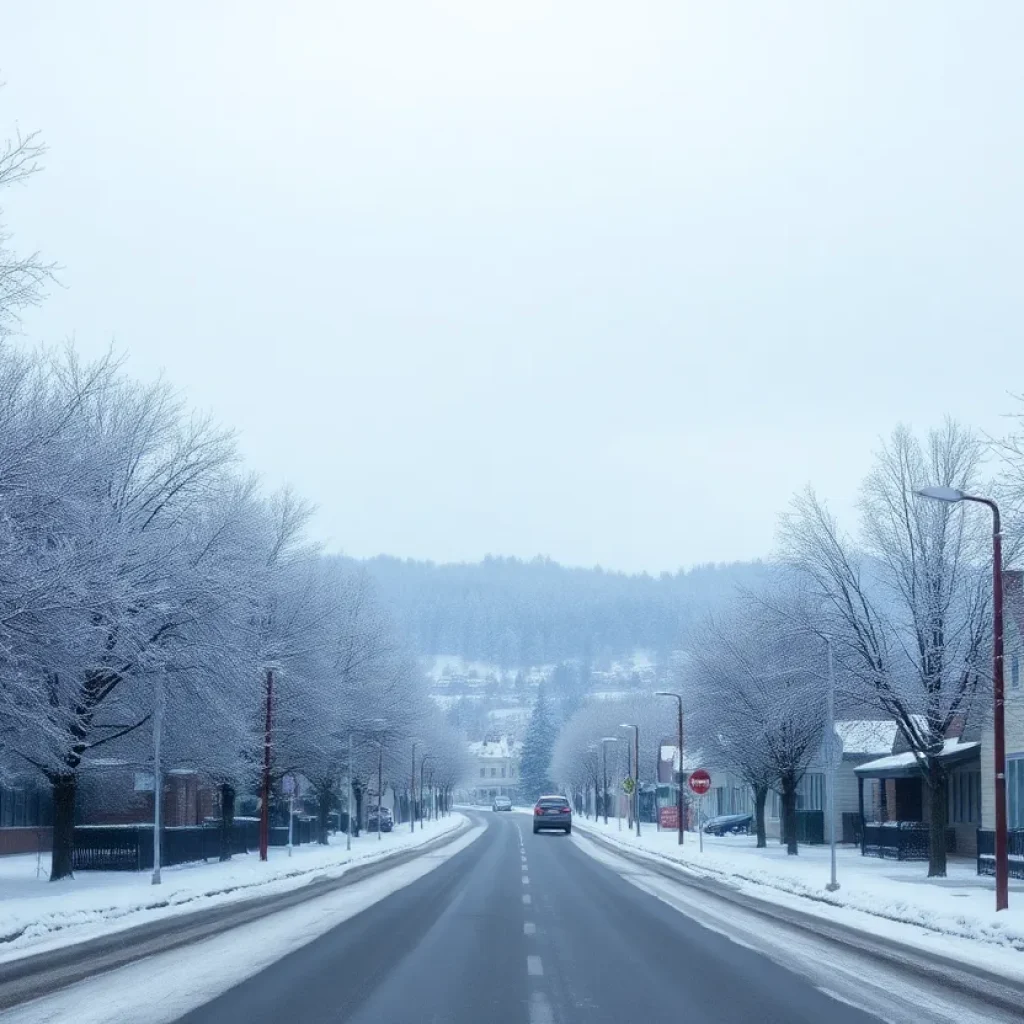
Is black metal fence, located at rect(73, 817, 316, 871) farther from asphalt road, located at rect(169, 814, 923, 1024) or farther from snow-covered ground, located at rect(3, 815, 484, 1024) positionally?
snow-covered ground, located at rect(3, 815, 484, 1024)

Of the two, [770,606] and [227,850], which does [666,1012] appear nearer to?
[770,606]

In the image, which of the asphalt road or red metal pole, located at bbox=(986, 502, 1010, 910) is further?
red metal pole, located at bbox=(986, 502, 1010, 910)

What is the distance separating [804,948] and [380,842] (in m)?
47.9

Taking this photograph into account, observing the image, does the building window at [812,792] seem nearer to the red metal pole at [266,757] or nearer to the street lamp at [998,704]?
the red metal pole at [266,757]

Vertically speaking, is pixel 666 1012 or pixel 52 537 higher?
pixel 52 537

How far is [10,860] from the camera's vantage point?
43656mm

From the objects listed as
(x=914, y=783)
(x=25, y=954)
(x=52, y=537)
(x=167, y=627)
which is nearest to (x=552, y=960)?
(x=25, y=954)

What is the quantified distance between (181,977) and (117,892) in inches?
541

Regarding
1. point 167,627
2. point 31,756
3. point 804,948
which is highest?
point 167,627

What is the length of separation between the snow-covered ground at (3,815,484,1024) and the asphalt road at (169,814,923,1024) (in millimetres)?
332

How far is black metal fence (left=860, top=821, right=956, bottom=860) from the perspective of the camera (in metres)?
44.9

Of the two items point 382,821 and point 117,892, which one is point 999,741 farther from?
point 382,821

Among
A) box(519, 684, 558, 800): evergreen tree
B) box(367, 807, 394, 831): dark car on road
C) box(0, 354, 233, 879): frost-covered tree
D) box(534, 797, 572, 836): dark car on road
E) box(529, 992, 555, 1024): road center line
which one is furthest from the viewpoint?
box(519, 684, 558, 800): evergreen tree

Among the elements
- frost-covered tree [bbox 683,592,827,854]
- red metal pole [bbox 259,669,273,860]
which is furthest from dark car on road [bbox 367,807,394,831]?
red metal pole [bbox 259,669,273,860]
